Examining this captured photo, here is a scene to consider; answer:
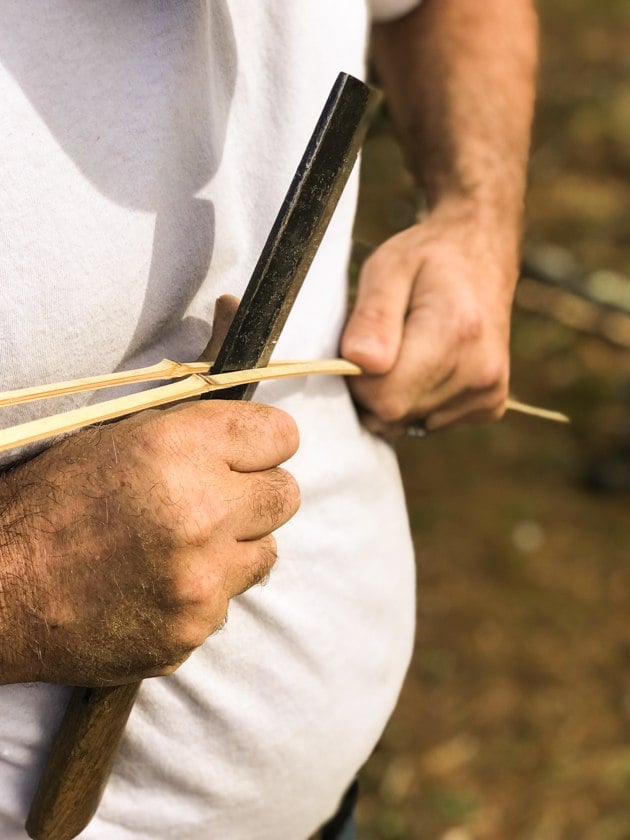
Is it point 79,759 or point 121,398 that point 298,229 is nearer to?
point 121,398

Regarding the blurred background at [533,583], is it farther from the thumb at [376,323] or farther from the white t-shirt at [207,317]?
the white t-shirt at [207,317]

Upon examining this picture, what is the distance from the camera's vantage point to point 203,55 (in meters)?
0.78

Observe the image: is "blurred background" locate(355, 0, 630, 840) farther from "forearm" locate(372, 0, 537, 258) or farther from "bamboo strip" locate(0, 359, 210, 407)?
"bamboo strip" locate(0, 359, 210, 407)

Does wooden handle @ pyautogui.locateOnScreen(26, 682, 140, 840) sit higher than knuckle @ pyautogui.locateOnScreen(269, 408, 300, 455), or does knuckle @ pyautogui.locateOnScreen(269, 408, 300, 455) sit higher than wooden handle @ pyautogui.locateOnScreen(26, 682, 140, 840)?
knuckle @ pyautogui.locateOnScreen(269, 408, 300, 455)

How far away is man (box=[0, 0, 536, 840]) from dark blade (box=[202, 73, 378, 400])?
0.06 m

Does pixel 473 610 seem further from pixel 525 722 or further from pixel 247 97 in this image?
pixel 247 97

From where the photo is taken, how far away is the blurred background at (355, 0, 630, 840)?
7.00ft

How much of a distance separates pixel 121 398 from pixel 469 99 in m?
0.74

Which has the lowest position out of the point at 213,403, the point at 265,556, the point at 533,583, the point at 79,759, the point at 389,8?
the point at 533,583

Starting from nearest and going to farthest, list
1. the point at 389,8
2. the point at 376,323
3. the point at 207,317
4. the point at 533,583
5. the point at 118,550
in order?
the point at 118,550 → the point at 207,317 → the point at 376,323 → the point at 389,8 → the point at 533,583

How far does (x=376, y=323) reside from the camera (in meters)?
0.98

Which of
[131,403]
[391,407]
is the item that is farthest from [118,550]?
[391,407]

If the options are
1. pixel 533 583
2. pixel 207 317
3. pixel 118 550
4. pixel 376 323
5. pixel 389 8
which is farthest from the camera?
pixel 533 583

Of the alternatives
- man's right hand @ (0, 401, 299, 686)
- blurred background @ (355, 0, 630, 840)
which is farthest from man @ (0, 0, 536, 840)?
blurred background @ (355, 0, 630, 840)
